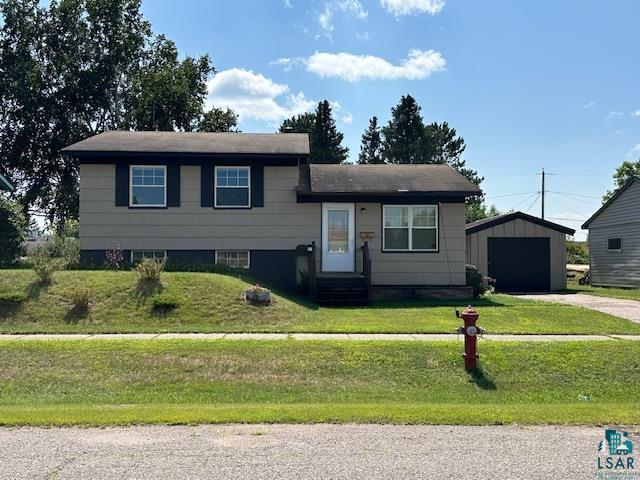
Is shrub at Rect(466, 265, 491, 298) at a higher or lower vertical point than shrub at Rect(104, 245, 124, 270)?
lower

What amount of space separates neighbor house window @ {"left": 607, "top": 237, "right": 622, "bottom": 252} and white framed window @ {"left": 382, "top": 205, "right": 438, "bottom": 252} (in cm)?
1266

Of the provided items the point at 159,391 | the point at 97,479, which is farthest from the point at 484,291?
the point at 97,479

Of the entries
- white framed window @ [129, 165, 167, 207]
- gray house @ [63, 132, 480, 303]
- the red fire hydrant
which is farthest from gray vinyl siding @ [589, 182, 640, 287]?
white framed window @ [129, 165, 167, 207]

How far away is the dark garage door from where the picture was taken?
22703mm

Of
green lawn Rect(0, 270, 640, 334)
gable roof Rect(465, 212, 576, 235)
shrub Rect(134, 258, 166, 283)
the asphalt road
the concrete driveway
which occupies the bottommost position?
the asphalt road

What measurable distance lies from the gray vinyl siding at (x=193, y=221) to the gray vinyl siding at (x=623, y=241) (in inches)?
608

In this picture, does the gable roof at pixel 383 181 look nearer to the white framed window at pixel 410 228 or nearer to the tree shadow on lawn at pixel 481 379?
the white framed window at pixel 410 228

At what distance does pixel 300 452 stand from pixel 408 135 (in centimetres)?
4432

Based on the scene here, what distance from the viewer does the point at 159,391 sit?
773cm

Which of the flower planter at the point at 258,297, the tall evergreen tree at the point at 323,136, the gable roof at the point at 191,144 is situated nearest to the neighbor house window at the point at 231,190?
the gable roof at the point at 191,144

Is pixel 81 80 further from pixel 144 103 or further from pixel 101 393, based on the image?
pixel 101 393

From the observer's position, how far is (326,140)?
47.1 metres

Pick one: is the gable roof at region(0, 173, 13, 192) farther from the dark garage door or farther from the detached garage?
the dark garage door

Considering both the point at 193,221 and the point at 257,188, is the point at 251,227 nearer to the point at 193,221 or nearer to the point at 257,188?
the point at 257,188
